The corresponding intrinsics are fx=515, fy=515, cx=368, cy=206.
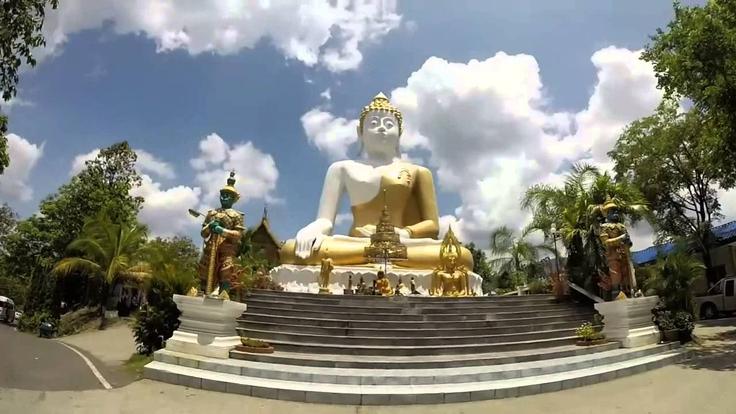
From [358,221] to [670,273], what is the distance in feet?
35.9

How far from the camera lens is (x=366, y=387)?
7035mm

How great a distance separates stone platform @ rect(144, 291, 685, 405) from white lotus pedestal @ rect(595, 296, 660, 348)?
0.26 m

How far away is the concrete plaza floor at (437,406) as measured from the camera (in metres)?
6.13

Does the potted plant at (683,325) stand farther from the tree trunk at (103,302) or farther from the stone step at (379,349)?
the tree trunk at (103,302)

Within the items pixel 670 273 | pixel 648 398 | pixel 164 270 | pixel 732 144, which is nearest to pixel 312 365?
pixel 164 270

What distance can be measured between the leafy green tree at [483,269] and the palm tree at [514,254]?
1.32m

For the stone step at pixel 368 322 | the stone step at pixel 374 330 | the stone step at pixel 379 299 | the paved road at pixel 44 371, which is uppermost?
the stone step at pixel 379 299

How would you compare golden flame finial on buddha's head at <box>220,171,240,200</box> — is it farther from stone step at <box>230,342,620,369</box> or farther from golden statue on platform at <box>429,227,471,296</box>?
golden statue on platform at <box>429,227,471,296</box>

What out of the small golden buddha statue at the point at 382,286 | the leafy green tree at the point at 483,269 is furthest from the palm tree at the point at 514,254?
the small golden buddha statue at the point at 382,286

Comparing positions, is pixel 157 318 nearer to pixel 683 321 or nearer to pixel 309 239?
pixel 309 239

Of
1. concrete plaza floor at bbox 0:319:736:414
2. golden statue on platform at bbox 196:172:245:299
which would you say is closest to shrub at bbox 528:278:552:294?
concrete plaza floor at bbox 0:319:736:414

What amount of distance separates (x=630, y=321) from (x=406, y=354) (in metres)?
4.63

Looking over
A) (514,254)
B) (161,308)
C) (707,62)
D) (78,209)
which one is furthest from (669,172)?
(78,209)

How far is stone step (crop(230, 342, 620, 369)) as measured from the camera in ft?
26.3
